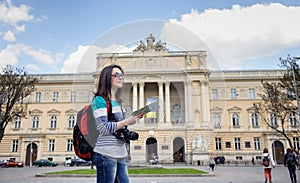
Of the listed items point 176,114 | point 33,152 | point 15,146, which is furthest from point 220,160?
point 176,114

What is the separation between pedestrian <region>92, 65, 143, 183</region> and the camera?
3.18m

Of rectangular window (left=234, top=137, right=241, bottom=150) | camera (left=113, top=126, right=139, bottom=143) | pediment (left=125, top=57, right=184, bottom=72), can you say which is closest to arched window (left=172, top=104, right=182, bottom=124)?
pediment (left=125, top=57, right=184, bottom=72)

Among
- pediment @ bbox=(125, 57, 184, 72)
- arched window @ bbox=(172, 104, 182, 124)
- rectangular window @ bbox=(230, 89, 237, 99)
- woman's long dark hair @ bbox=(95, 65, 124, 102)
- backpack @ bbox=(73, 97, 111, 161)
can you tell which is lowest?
backpack @ bbox=(73, 97, 111, 161)

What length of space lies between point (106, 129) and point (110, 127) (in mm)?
50

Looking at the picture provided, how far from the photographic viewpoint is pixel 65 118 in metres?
55.5

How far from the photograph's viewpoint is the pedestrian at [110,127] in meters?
3.18

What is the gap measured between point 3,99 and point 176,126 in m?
32.1

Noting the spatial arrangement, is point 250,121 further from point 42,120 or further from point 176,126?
point 176,126

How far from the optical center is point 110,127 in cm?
315

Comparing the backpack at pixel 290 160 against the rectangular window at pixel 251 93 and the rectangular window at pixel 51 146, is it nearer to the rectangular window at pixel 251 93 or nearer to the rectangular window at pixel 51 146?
the rectangular window at pixel 251 93

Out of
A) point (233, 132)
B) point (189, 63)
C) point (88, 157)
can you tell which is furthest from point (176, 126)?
point (233, 132)

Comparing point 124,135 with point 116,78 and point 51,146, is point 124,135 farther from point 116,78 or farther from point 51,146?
point 51,146

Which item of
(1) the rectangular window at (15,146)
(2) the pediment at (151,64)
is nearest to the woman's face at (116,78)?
(2) the pediment at (151,64)

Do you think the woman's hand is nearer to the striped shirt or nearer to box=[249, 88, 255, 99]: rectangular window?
the striped shirt
